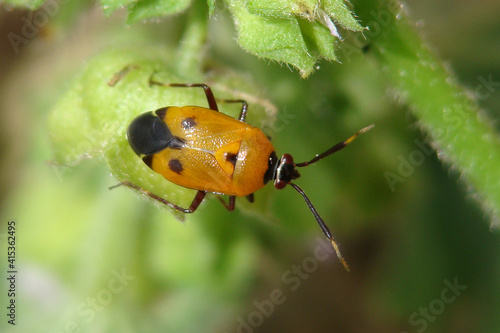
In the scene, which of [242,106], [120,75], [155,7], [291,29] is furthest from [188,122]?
[291,29]

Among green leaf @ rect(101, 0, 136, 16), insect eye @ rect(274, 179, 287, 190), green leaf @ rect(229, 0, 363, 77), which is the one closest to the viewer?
green leaf @ rect(229, 0, 363, 77)

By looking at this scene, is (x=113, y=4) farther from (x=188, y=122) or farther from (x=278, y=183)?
(x=278, y=183)

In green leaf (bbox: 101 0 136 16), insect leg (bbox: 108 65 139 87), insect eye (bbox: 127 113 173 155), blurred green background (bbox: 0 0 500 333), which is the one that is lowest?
blurred green background (bbox: 0 0 500 333)

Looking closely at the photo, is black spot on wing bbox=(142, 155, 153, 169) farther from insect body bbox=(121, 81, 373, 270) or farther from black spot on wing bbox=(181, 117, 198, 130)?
black spot on wing bbox=(181, 117, 198, 130)

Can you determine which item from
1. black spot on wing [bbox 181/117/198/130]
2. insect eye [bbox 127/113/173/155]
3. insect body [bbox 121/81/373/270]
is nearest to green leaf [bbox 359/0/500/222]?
insect body [bbox 121/81/373/270]

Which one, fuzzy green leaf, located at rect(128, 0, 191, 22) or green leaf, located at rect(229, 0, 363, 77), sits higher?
green leaf, located at rect(229, 0, 363, 77)

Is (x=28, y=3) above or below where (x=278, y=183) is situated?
above

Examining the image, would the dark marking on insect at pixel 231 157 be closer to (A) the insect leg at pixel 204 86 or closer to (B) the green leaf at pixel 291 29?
(A) the insect leg at pixel 204 86

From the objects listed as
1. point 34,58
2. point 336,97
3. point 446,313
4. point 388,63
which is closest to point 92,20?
point 34,58
